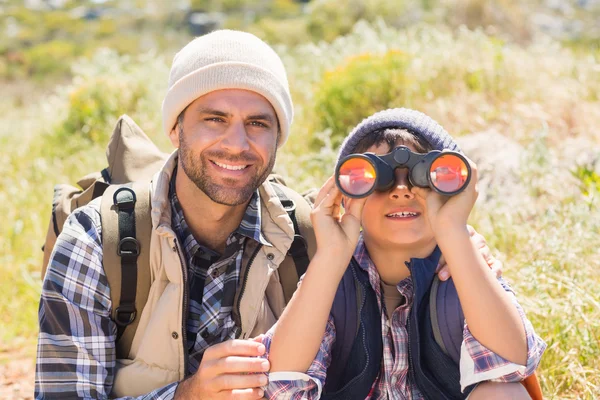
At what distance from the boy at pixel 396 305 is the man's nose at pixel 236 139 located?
42 centimetres

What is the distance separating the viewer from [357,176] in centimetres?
263

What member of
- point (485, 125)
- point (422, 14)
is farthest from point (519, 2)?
point (485, 125)

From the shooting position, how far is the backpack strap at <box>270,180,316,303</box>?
3092mm

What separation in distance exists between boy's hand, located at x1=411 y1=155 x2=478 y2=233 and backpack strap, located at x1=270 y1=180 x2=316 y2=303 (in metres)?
A: 0.67

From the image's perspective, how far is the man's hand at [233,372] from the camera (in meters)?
2.58

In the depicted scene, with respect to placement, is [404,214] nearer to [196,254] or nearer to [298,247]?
[298,247]

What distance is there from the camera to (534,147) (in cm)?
493

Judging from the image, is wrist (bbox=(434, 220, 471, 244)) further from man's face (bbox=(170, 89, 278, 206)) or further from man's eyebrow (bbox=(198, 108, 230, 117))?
man's eyebrow (bbox=(198, 108, 230, 117))

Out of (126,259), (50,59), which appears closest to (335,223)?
(126,259)

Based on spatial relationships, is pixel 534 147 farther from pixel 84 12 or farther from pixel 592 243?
pixel 84 12

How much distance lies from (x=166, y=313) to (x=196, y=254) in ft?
1.12

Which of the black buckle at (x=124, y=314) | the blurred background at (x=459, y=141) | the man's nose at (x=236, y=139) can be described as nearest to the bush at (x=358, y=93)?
the blurred background at (x=459, y=141)

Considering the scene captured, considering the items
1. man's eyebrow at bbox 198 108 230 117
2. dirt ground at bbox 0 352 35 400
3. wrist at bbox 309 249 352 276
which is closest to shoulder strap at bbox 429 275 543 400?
wrist at bbox 309 249 352 276

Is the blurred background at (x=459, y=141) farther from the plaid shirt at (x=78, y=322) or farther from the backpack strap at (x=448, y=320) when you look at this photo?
the plaid shirt at (x=78, y=322)
